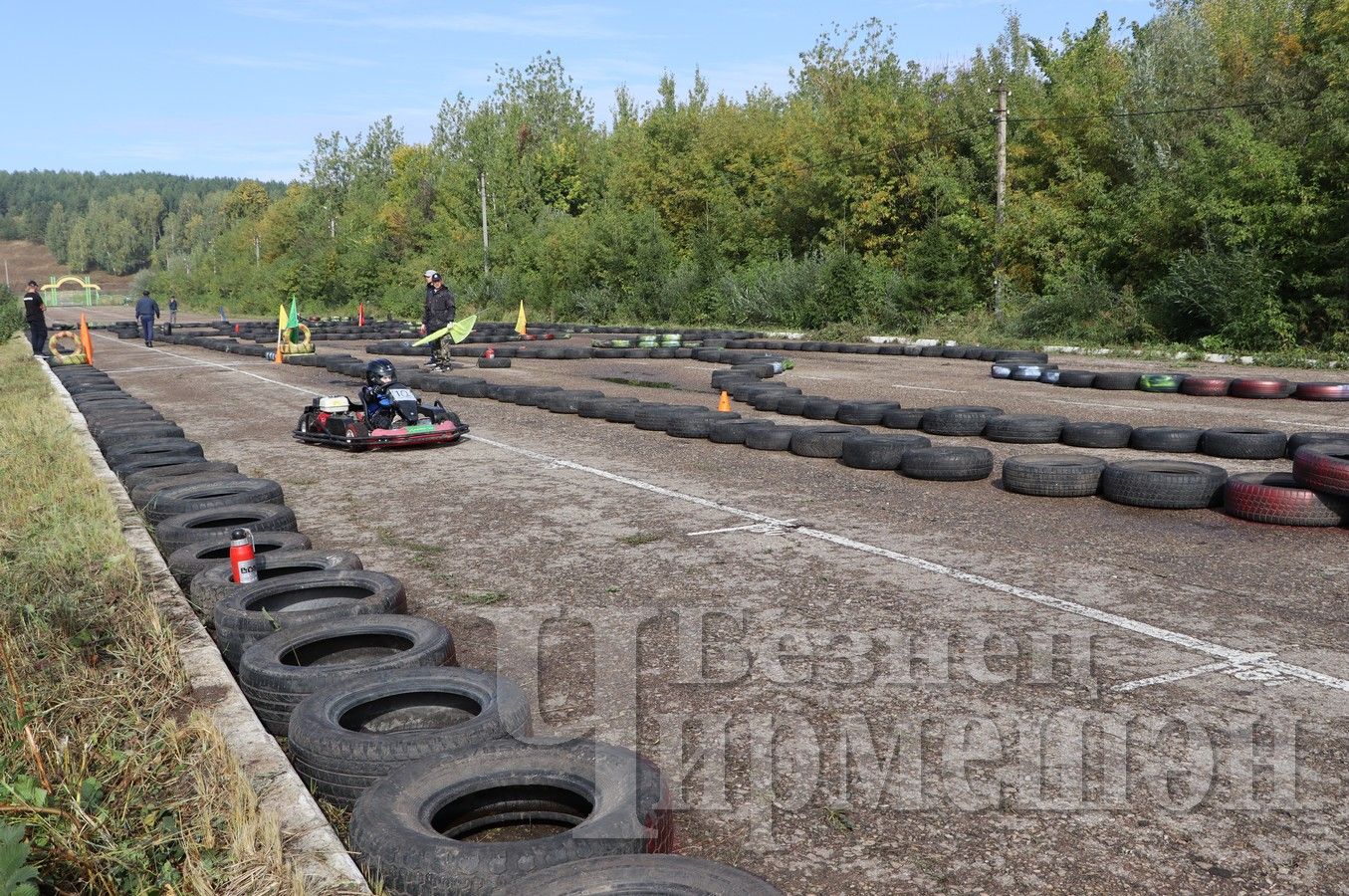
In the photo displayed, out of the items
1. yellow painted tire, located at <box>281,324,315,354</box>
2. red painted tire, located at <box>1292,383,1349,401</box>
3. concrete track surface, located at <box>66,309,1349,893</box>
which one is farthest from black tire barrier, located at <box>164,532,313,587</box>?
yellow painted tire, located at <box>281,324,315,354</box>

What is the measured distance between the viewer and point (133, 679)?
14.5 ft

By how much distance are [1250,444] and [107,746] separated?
979 cm

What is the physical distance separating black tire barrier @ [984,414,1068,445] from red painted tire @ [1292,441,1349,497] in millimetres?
3283

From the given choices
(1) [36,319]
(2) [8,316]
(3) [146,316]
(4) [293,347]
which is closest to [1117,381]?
(4) [293,347]

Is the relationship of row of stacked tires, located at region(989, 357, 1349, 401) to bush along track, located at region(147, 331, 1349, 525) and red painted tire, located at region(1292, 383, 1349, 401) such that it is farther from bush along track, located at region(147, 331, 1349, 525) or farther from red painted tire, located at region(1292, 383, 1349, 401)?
bush along track, located at region(147, 331, 1349, 525)

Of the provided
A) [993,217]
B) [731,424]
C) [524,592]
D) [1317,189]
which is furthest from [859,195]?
[524,592]

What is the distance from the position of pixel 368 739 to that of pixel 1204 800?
9.25 feet

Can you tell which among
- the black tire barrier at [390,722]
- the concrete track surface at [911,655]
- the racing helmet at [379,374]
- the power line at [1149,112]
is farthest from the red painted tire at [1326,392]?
the black tire barrier at [390,722]

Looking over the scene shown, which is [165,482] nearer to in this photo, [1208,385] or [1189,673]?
[1189,673]

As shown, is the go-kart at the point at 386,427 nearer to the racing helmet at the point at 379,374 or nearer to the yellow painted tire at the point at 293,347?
the racing helmet at the point at 379,374

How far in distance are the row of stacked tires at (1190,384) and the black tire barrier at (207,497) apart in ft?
43.3

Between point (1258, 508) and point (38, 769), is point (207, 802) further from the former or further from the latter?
point (1258, 508)

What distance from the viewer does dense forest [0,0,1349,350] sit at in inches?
846

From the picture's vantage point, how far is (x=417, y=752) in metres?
3.49
